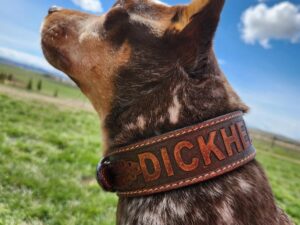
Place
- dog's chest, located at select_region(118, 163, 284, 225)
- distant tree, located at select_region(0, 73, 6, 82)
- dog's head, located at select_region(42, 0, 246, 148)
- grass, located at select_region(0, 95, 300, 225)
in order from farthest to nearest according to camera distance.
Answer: distant tree, located at select_region(0, 73, 6, 82), grass, located at select_region(0, 95, 300, 225), dog's head, located at select_region(42, 0, 246, 148), dog's chest, located at select_region(118, 163, 284, 225)

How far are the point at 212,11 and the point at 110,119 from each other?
102 cm

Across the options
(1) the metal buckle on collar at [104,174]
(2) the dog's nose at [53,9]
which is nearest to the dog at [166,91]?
(1) the metal buckle on collar at [104,174]

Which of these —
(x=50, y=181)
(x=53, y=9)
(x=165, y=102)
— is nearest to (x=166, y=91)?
(x=165, y=102)

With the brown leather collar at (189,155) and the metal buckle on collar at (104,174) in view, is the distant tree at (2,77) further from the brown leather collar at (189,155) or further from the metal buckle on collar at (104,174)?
the brown leather collar at (189,155)

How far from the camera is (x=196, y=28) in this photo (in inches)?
95.0

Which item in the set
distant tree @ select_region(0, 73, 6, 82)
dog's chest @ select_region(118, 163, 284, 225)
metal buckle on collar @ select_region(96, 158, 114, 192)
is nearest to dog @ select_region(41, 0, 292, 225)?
dog's chest @ select_region(118, 163, 284, 225)

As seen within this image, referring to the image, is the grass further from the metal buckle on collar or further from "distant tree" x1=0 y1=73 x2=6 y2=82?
"distant tree" x1=0 y1=73 x2=6 y2=82

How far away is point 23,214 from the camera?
4.81 m

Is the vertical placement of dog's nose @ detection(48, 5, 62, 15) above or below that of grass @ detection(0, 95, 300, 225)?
above

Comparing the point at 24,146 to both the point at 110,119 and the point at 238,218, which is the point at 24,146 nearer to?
the point at 110,119

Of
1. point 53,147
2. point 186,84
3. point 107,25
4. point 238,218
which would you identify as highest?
point 107,25

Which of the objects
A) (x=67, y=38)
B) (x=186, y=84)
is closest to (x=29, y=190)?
(x=67, y=38)

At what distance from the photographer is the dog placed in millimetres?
2240

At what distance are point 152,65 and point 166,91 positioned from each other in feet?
0.68
